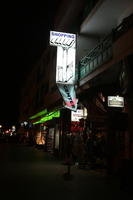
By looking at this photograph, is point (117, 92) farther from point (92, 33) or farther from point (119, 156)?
point (92, 33)

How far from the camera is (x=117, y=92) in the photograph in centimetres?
1313

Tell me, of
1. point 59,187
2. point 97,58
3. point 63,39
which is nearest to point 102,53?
Result: point 97,58

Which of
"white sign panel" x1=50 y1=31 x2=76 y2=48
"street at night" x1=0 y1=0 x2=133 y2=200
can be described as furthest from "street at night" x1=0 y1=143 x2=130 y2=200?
"white sign panel" x1=50 y1=31 x2=76 y2=48

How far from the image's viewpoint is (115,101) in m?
12.6

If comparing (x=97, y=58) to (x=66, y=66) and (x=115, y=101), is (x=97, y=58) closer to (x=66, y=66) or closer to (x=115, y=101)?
(x=115, y=101)

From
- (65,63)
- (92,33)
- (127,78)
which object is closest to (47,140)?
(65,63)

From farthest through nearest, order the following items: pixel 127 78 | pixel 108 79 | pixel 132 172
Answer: pixel 108 79
pixel 127 78
pixel 132 172

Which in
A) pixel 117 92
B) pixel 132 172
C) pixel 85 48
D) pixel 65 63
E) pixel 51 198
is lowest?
pixel 51 198

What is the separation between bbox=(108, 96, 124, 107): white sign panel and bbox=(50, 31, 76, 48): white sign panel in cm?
625

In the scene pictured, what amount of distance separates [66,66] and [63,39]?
1808mm

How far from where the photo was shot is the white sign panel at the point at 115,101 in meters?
12.6

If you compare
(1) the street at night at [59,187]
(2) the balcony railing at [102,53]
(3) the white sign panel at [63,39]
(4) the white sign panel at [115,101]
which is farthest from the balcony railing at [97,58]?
(1) the street at night at [59,187]

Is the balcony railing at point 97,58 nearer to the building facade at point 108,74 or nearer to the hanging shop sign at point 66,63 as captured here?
the building facade at point 108,74

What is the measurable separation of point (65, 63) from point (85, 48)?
1934 mm
